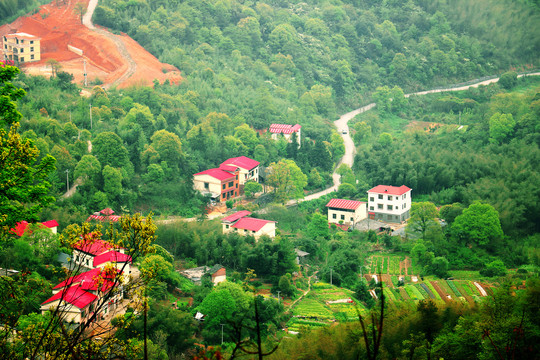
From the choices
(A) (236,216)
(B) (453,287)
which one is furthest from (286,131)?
(B) (453,287)

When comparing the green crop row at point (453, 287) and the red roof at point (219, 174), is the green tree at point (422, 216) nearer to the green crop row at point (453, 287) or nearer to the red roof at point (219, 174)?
the green crop row at point (453, 287)

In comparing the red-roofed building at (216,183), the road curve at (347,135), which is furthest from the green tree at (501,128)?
the red-roofed building at (216,183)

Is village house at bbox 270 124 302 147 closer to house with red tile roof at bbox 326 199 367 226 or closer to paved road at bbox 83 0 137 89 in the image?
house with red tile roof at bbox 326 199 367 226

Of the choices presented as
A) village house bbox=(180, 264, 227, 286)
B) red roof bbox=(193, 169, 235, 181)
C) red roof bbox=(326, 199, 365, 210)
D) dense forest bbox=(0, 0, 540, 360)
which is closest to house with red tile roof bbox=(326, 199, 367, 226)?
red roof bbox=(326, 199, 365, 210)

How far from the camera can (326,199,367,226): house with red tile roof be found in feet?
75.2

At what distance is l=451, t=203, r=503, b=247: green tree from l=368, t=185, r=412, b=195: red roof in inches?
141

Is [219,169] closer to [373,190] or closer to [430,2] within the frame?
[373,190]

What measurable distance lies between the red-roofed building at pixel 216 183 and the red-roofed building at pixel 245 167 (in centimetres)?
52

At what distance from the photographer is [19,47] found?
27688 millimetres

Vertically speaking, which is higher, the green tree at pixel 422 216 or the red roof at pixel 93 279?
the red roof at pixel 93 279

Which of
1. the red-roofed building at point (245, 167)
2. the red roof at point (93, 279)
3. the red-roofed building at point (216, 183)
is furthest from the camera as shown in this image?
the red-roofed building at point (245, 167)

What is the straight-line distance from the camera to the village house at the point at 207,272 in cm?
1619

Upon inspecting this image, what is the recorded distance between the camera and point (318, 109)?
111 ft

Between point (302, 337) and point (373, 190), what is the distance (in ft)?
42.3
